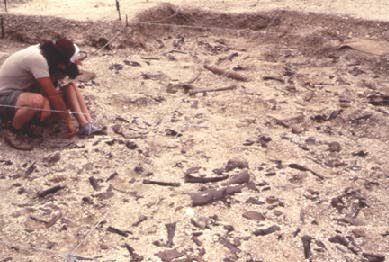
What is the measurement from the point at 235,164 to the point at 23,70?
215 cm

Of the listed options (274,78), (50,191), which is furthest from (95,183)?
(274,78)

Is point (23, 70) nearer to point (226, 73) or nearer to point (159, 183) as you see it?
point (159, 183)

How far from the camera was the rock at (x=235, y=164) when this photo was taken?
188 inches

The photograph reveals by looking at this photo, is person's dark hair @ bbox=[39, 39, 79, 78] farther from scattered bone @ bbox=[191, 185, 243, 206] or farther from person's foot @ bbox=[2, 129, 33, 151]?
scattered bone @ bbox=[191, 185, 243, 206]

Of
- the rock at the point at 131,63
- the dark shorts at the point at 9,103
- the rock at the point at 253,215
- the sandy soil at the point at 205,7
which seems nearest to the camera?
the rock at the point at 253,215

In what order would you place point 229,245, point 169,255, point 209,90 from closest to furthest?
1. point 169,255
2. point 229,245
3. point 209,90

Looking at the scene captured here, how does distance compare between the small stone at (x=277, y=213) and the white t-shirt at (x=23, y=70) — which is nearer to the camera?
the small stone at (x=277, y=213)

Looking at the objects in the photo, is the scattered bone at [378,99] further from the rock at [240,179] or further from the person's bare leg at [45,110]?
the person's bare leg at [45,110]

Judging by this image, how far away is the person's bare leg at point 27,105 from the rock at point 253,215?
219 centimetres

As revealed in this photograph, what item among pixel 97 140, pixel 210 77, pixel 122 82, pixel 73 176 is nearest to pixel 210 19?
pixel 210 77

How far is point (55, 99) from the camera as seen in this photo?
4992 mm

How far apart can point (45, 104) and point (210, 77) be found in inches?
95.7

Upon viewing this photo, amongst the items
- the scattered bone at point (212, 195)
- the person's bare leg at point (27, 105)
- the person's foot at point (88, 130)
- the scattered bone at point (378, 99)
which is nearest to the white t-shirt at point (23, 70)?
the person's bare leg at point (27, 105)

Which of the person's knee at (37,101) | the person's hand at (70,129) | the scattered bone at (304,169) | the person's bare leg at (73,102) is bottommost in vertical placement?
the scattered bone at (304,169)
